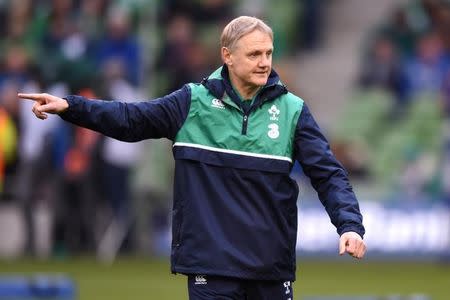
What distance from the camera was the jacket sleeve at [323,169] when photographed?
297 inches

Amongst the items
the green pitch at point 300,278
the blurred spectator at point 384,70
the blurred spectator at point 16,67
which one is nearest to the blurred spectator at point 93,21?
the blurred spectator at point 16,67

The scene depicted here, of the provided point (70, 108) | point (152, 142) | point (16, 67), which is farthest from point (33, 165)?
point (70, 108)

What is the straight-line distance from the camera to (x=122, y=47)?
21562 mm

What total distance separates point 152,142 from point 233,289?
1413 centimetres

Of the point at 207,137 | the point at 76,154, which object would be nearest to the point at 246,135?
the point at 207,137

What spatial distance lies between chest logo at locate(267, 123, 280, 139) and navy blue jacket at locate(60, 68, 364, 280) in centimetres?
12

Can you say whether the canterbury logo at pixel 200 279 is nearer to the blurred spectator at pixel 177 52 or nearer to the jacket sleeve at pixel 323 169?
the jacket sleeve at pixel 323 169

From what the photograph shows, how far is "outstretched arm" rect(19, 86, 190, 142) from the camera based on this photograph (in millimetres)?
7469

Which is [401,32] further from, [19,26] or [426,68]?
[19,26]

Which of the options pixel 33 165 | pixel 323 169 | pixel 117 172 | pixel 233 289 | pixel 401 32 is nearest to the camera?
pixel 233 289

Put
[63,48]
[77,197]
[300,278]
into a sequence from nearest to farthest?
[300,278] → [77,197] → [63,48]

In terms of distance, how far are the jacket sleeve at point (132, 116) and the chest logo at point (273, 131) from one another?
47 cm

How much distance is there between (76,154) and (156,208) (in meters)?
1.49

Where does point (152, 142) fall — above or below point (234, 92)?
above
